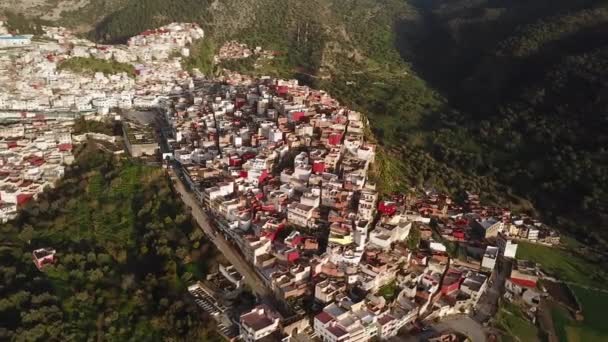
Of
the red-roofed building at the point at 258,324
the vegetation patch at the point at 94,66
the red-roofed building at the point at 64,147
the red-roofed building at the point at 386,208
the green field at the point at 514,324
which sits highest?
the vegetation patch at the point at 94,66

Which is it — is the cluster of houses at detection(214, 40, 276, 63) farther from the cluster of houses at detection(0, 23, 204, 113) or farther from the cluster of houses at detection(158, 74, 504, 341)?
the cluster of houses at detection(158, 74, 504, 341)

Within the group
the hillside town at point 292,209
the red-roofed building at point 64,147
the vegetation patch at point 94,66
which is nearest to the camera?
the hillside town at point 292,209

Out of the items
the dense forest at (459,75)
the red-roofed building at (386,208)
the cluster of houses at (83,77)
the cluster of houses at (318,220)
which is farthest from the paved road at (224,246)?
the cluster of houses at (83,77)

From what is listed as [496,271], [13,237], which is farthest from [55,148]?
[496,271]

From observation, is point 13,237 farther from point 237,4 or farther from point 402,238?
point 237,4

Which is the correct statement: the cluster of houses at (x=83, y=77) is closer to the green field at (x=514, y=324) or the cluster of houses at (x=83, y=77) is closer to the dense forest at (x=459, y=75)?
the dense forest at (x=459, y=75)

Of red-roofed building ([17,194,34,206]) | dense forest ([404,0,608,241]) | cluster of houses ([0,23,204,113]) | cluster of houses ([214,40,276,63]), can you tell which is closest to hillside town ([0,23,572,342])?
red-roofed building ([17,194,34,206])

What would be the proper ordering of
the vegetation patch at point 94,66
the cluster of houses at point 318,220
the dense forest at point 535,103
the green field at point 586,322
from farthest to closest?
1. the vegetation patch at point 94,66
2. the dense forest at point 535,103
3. the green field at point 586,322
4. the cluster of houses at point 318,220
